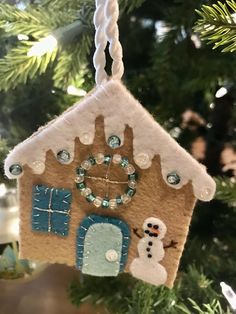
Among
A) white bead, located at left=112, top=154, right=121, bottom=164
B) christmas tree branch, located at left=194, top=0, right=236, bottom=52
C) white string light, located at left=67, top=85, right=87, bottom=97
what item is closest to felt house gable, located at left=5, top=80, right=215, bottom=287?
white bead, located at left=112, top=154, right=121, bottom=164

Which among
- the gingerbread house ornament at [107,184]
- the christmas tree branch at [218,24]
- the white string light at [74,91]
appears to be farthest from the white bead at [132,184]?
the white string light at [74,91]

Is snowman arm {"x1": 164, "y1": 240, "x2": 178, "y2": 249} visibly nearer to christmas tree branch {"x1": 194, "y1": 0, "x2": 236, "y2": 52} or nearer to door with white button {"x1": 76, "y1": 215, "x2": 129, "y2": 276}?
door with white button {"x1": 76, "y1": 215, "x2": 129, "y2": 276}

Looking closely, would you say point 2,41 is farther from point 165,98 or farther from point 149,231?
point 149,231

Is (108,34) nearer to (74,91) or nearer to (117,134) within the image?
(117,134)

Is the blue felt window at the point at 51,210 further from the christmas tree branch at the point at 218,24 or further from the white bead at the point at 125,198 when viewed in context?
the christmas tree branch at the point at 218,24

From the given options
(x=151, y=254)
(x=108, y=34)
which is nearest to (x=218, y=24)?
(x=108, y=34)
